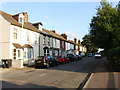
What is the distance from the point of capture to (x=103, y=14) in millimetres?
19266

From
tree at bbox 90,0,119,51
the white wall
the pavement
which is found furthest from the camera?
the white wall

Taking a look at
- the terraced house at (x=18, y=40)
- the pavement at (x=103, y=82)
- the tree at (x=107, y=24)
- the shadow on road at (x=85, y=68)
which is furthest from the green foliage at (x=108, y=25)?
the terraced house at (x=18, y=40)

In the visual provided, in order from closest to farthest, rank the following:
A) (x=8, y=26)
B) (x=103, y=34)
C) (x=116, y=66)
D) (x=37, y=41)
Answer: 1. (x=116, y=66)
2. (x=103, y=34)
3. (x=8, y=26)
4. (x=37, y=41)

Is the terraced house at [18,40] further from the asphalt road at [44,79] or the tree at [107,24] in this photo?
the tree at [107,24]

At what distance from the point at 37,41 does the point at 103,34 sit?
13.7m

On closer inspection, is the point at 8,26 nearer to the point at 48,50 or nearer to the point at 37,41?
the point at 37,41

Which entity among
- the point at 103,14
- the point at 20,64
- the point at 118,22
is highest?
the point at 103,14

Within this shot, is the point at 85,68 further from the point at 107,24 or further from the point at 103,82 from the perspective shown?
the point at 103,82

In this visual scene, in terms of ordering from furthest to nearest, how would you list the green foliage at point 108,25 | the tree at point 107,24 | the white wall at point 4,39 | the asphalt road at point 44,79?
the white wall at point 4,39, the tree at point 107,24, the green foliage at point 108,25, the asphalt road at point 44,79

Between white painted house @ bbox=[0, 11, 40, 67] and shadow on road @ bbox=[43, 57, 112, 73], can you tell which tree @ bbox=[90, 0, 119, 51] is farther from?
white painted house @ bbox=[0, 11, 40, 67]

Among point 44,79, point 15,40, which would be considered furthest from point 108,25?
point 15,40

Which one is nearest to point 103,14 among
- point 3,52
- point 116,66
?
point 116,66

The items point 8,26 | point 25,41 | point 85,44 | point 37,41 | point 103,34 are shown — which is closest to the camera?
point 103,34

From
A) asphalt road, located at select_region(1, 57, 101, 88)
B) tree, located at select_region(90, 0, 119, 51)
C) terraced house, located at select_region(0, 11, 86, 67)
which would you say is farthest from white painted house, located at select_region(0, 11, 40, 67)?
tree, located at select_region(90, 0, 119, 51)
